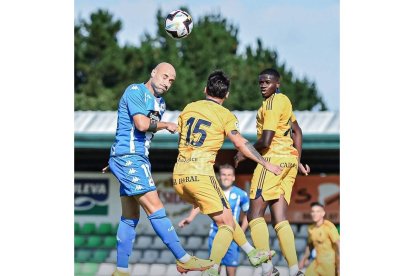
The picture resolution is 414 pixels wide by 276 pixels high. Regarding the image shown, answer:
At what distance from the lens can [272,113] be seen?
39.9ft

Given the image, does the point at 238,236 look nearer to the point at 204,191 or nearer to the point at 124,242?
the point at 204,191

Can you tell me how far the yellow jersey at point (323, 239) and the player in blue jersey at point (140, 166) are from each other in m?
4.89

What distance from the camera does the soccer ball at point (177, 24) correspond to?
12.9 meters

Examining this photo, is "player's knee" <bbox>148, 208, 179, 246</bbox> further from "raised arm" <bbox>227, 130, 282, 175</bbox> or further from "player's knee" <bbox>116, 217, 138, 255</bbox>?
"raised arm" <bbox>227, 130, 282, 175</bbox>

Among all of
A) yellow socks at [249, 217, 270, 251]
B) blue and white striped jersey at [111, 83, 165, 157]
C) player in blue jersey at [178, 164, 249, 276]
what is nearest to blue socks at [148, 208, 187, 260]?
blue and white striped jersey at [111, 83, 165, 157]

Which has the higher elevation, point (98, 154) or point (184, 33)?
point (184, 33)

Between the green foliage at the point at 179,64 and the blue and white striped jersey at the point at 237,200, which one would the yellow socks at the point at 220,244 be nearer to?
the blue and white striped jersey at the point at 237,200

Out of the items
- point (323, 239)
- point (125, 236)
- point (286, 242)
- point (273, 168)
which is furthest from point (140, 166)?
point (323, 239)

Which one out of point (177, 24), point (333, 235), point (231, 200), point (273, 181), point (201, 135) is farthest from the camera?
point (333, 235)

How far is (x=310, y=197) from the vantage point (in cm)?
2416

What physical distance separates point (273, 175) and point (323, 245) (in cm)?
459
